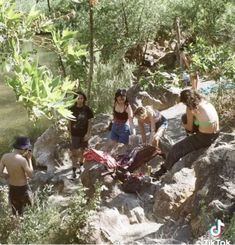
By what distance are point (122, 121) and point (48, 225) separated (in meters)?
2.75

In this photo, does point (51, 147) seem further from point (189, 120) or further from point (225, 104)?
point (189, 120)

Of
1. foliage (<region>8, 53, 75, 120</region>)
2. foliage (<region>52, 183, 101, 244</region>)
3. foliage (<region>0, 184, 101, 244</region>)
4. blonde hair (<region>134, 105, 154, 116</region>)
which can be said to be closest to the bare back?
foliage (<region>0, 184, 101, 244</region>)

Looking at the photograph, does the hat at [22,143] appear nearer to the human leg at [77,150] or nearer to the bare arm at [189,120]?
the human leg at [77,150]

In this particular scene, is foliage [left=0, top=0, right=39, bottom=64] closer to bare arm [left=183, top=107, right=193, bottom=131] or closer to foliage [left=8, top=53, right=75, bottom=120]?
foliage [left=8, top=53, right=75, bottom=120]

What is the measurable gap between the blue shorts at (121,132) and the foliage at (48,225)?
2.17m

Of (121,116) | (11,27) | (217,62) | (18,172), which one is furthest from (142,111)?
(11,27)

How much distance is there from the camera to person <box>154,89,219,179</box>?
6.43 meters

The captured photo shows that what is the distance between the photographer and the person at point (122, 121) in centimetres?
765

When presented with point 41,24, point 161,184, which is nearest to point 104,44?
point 161,184

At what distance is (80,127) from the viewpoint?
26.3 ft

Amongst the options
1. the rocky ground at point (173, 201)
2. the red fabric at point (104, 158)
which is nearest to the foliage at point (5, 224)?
the rocky ground at point (173, 201)

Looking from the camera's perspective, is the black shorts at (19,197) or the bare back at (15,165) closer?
the bare back at (15,165)

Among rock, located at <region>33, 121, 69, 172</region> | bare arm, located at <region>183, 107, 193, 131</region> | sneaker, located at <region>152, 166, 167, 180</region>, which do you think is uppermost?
bare arm, located at <region>183, 107, 193, 131</region>

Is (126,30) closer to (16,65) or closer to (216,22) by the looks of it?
(216,22)
